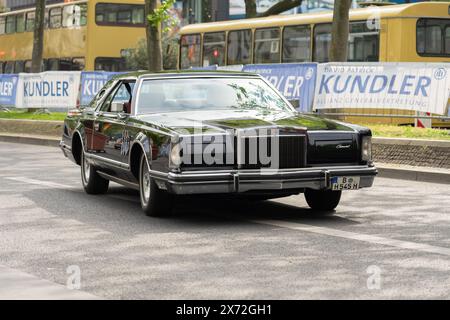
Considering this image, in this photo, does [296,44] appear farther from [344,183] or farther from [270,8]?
[344,183]

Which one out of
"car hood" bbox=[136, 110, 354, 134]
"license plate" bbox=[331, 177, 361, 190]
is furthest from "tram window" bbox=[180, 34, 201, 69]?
"license plate" bbox=[331, 177, 361, 190]

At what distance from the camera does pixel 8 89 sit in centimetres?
3372

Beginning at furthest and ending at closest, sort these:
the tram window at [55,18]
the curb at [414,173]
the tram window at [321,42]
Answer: the tram window at [55,18]
the tram window at [321,42]
the curb at [414,173]

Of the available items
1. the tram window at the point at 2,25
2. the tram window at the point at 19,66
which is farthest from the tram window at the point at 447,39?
the tram window at the point at 2,25

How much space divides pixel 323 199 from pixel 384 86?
26.2 feet

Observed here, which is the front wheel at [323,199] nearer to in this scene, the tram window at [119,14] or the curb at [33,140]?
the curb at [33,140]

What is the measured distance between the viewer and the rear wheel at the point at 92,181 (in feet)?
44.9

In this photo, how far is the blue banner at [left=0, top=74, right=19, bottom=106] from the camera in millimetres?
33156

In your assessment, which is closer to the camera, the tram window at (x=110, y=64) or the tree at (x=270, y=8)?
the tree at (x=270, y=8)

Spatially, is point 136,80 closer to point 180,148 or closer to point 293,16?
point 180,148

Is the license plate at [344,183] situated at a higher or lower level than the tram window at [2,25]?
lower

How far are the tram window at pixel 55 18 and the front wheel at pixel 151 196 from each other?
3046cm

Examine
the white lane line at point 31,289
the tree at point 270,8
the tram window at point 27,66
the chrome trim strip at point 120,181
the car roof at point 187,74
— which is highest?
the tree at point 270,8

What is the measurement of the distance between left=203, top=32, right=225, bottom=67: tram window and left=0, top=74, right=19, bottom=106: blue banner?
591 centimetres
